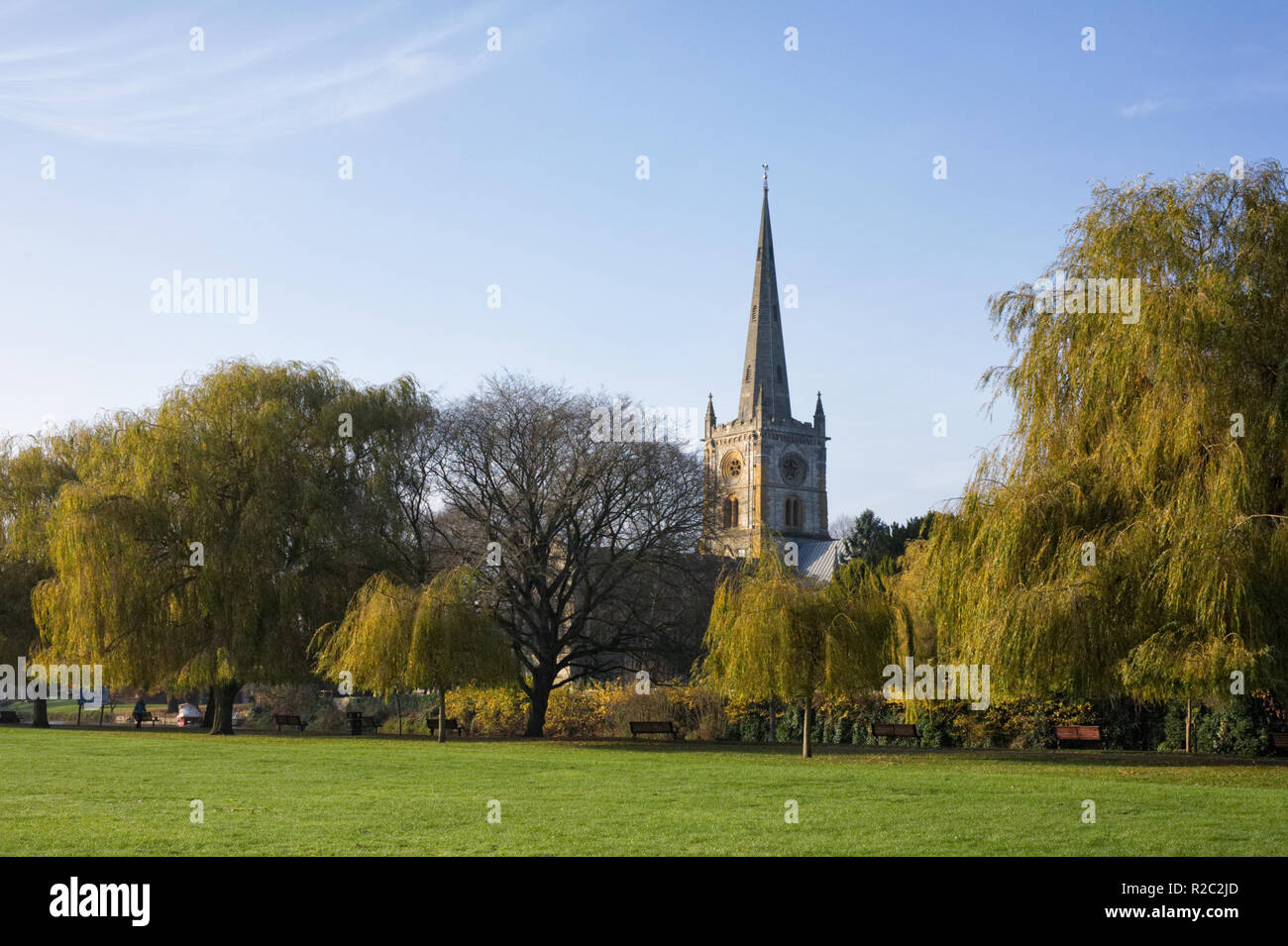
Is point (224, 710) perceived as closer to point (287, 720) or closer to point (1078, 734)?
point (287, 720)

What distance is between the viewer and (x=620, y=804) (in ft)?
53.1

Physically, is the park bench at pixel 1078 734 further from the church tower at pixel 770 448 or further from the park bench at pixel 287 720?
the church tower at pixel 770 448

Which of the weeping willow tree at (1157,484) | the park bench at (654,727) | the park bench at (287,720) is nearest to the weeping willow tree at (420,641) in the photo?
the park bench at (654,727)

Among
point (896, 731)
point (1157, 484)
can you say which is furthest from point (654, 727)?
point (1157, 484)

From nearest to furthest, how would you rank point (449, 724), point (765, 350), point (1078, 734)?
1. point (1078, 734)
2. point (449, 724)
3. point (765, 350)

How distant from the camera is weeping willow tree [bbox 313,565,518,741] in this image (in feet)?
109

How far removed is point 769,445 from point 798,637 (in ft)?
319

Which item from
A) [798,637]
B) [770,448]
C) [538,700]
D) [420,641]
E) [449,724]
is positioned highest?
[770,448]

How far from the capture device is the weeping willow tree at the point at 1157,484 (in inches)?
840

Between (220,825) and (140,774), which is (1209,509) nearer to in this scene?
(220,825)

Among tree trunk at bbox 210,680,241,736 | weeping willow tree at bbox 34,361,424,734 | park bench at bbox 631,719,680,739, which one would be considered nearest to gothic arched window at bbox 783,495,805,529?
park bench at bbox 631,719,680,739

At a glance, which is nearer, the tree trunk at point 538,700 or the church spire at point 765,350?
the tree trunk at point 538,700

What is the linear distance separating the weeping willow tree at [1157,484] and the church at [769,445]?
96525 mm
